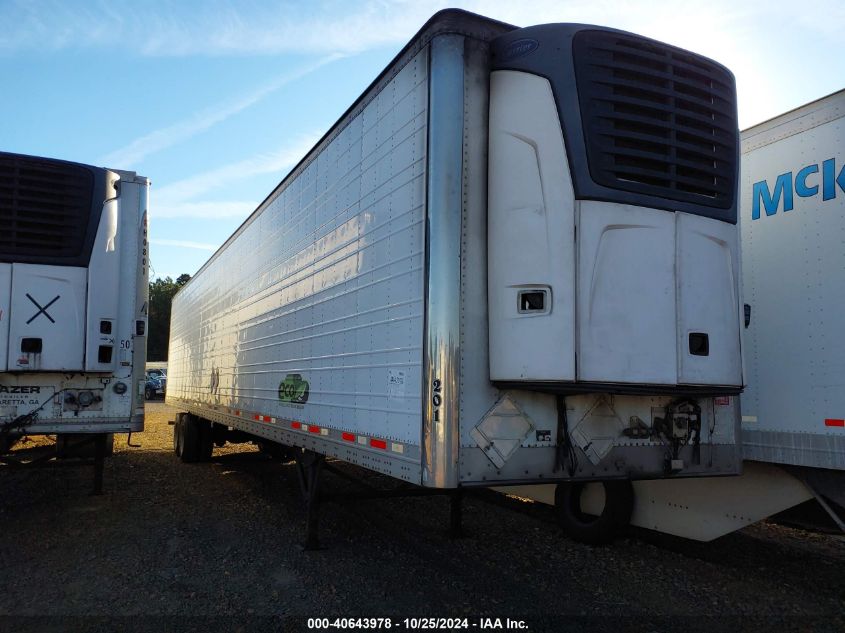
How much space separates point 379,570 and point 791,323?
12.5 ft

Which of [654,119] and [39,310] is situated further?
[39,310]

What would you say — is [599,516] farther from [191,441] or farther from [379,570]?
[191,441]

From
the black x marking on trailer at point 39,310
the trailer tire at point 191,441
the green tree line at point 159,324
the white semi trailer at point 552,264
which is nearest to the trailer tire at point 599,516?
the white semi trailer at point 552,264

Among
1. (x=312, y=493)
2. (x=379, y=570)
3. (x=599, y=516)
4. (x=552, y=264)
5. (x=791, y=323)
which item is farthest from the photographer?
(x=599, y=516)

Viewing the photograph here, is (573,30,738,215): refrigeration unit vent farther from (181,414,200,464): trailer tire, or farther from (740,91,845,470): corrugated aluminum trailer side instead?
(181,414,200,464): trailer tire

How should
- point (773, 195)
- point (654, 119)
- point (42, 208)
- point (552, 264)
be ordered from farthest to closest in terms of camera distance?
point (42, 208)
point (773, 195)
point (654, 119)
point (552, 264)

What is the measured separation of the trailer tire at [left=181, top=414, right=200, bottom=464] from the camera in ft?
37.7

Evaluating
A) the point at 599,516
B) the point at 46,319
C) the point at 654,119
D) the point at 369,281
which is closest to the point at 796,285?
the point at 654,119

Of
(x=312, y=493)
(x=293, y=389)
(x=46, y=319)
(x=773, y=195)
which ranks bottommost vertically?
(x=312, y=493)

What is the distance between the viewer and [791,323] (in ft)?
15.3

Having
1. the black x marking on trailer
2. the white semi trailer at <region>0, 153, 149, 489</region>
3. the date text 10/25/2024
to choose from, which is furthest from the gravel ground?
→ the black x marking on trailer

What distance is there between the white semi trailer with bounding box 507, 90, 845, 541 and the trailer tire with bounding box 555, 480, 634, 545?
2.15 feet

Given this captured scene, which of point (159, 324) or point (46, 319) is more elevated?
point (159, 324)

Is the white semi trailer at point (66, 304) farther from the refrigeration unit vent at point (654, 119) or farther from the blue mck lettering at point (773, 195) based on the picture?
the blue mck lettering at point (773, 195)
